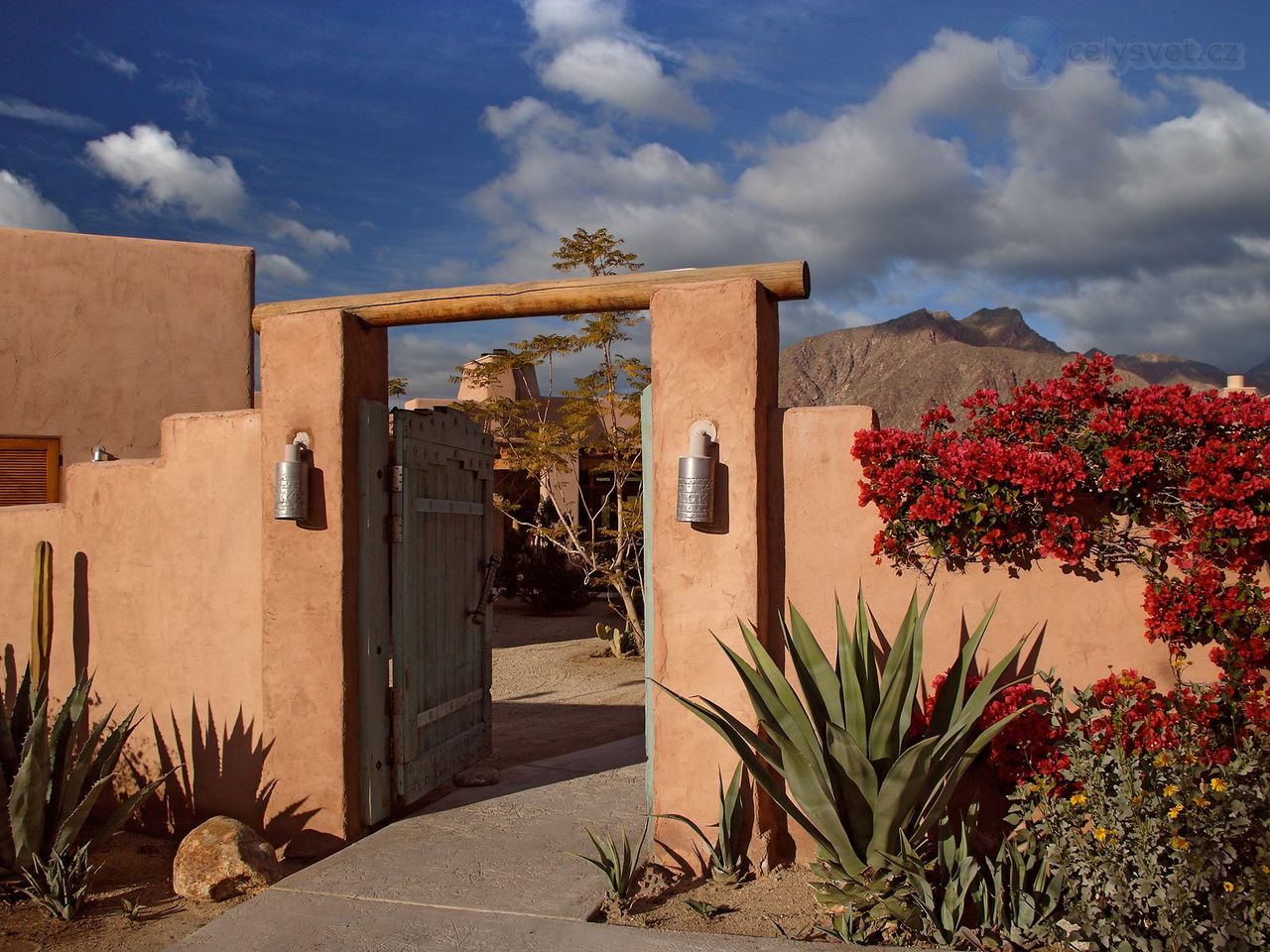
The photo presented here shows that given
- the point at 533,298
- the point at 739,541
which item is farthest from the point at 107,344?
the point at 739,541

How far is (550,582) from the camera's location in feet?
51.9

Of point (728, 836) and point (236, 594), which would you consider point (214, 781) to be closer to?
point (236, 594)

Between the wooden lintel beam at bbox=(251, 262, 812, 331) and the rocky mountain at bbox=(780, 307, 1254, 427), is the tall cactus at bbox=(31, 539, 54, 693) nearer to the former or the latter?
the wooden lintel beam at bbox=(251, 262, 812, 331)

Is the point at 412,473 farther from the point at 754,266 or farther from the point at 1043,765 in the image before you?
the point at 1043,765

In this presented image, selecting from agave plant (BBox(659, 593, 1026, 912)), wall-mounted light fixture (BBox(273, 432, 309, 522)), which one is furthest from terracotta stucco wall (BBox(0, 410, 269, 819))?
agave plant (BBox(659, 593, 1026, 912))

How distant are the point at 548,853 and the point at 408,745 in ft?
3.47

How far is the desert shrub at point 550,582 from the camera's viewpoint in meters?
15.8

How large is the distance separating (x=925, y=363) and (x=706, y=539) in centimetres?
4450

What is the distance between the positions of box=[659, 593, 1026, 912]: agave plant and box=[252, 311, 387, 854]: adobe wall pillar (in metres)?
1.98

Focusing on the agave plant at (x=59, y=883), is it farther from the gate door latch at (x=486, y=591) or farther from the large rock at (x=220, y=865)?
the gate door latch at (x=486, y=591)

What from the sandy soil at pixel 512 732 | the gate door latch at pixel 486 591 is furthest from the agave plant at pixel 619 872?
the gate door latch at pixel 486 591

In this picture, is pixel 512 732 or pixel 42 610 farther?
pixel 512 732

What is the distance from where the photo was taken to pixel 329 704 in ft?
16.1

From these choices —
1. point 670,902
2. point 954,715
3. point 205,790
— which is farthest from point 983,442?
point 205,790
